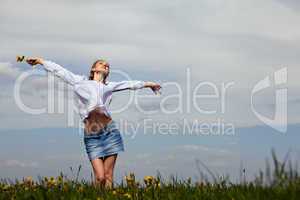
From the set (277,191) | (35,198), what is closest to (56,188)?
(35,198)

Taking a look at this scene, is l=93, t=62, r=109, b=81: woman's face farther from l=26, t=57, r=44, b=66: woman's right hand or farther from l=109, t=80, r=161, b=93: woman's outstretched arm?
l=26, t=57, r=44, b=66: woman's right hand

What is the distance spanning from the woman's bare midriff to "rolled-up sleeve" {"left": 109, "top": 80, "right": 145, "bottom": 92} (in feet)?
1.83

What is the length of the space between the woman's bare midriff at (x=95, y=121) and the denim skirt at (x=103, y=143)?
8 cm

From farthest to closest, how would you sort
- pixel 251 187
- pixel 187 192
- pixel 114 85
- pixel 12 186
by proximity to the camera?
pixel 114 85
pixel 12 186
pixel 187 192
pixel 251 187

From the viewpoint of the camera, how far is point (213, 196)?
7.21 m

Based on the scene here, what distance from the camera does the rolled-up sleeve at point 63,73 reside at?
10328 millimetres

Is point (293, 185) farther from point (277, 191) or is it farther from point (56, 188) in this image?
point (56, 188)

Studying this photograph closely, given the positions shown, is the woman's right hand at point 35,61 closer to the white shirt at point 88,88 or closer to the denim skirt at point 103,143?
the white shirt at point 88,88

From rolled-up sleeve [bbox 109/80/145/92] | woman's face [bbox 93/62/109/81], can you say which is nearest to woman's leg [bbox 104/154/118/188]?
rolled-up sleeve [bbox 109/80/145/92]

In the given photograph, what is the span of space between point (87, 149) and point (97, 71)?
Answer: 1503 mm

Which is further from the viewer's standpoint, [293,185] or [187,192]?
[187,192]

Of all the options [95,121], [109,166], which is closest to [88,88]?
[95,121]

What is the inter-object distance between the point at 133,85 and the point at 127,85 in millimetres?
113

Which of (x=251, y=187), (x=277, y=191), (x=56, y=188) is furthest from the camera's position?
(x=56, y=188)
